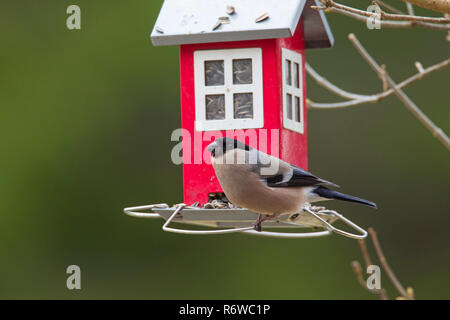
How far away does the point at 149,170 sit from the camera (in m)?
8.81

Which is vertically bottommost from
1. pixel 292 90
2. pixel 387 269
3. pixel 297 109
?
pixel 387 269

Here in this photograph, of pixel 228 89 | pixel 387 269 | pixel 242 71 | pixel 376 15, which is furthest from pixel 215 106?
pixel 376 15

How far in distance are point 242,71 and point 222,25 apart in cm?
26

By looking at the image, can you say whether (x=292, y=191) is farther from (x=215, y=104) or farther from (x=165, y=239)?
(x=165, y=239)

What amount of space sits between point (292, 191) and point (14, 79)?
228 inches

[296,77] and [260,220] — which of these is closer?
[260,220]

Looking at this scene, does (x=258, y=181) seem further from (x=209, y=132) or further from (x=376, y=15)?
(x=376, y=15)

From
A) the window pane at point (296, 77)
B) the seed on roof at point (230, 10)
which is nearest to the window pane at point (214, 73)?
the seed on roof at point (230, 10)

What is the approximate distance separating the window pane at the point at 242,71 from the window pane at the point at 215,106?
0.12 m

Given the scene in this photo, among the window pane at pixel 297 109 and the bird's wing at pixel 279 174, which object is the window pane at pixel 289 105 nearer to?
the window pane at pixel 297 109

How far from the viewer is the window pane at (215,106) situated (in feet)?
14.4

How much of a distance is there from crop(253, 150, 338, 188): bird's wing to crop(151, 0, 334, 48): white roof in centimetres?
62

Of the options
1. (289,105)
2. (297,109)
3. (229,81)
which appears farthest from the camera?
(297,109)

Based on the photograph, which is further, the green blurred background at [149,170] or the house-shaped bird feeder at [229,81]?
the green blurred background at [149,170]
